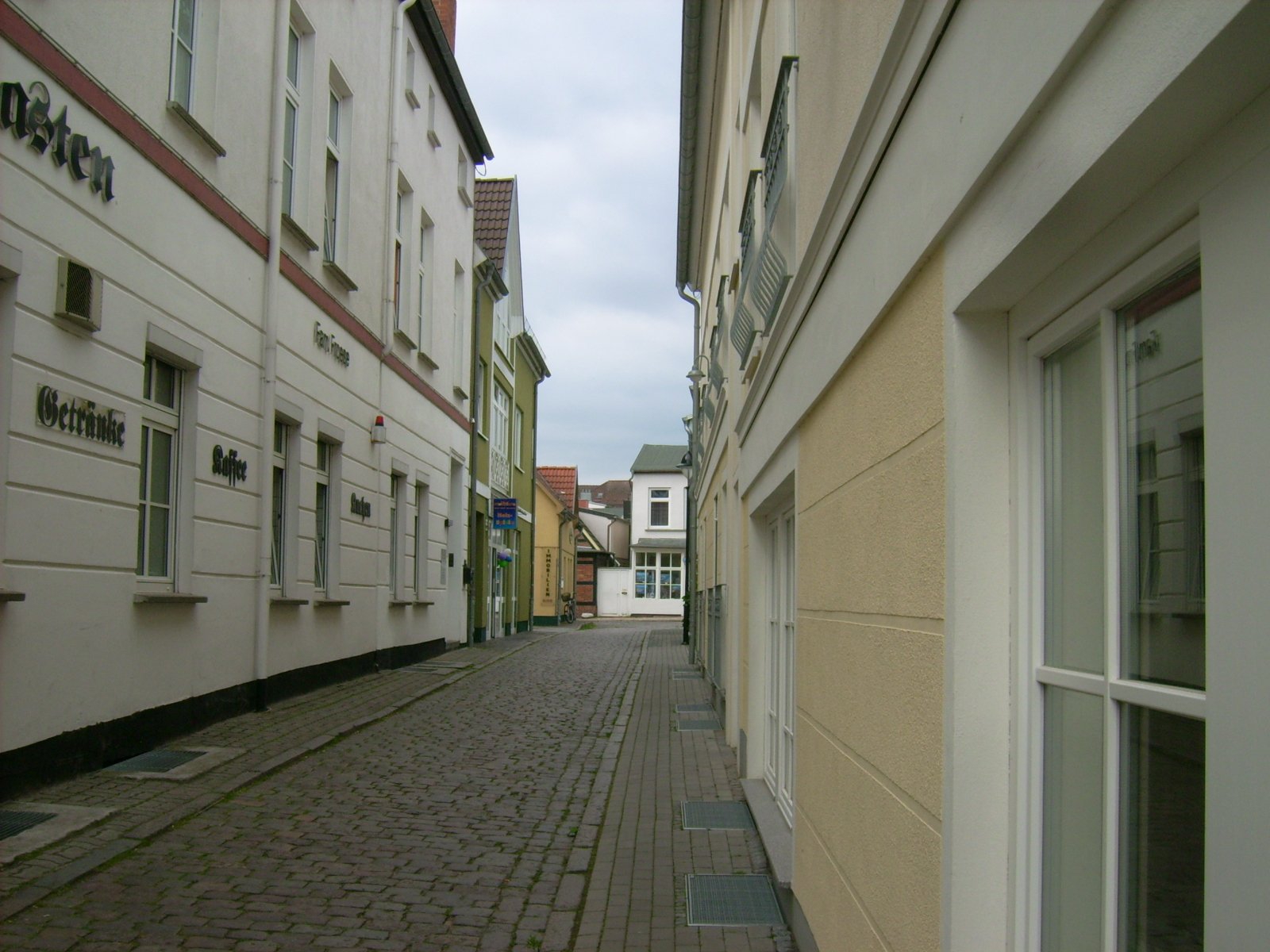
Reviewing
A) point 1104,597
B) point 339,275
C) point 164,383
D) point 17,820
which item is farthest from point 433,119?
point 1104,597

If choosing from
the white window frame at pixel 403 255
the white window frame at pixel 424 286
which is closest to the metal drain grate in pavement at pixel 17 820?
the white window frame at pixel 403 255

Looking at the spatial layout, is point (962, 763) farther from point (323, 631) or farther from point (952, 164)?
point (323, 631)

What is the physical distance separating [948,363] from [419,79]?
16912 millimetres

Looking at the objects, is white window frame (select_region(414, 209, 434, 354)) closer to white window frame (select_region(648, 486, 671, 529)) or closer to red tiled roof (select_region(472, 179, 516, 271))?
red tiled roof (select_region(472, 179, 516, 271))

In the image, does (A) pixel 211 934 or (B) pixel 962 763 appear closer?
(B) pixel 962 763

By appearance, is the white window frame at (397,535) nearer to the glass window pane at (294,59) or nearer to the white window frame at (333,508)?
the white window frame at (333,508)

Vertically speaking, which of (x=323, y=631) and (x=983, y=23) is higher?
(x=983, y=23)

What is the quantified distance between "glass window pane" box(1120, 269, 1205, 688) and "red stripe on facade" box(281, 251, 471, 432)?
10537 mm

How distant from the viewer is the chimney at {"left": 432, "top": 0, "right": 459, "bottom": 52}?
2164 cm

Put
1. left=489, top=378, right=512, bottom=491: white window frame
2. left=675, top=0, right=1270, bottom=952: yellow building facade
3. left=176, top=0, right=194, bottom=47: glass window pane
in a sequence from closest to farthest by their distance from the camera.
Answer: left=675, top=0, right=1270, bottom=952: yellow building facade, left=176, top=0, right=194, bottom=47: glass window pane, left=489, top=378, right=512, bottom=491: white window frame

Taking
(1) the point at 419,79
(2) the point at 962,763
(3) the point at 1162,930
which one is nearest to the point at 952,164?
(2) the point at 962,763

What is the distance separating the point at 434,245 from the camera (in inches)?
745

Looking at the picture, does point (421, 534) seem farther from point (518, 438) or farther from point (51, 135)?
point (518, 438)

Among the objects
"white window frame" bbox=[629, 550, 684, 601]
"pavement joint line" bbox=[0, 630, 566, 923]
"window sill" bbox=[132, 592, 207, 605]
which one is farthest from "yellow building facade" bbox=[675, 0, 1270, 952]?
"white window frame" bbox=[629, 550, 684, 601]
